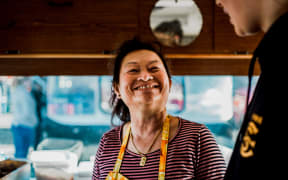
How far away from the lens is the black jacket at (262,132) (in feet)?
1.32

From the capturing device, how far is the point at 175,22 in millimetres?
1502

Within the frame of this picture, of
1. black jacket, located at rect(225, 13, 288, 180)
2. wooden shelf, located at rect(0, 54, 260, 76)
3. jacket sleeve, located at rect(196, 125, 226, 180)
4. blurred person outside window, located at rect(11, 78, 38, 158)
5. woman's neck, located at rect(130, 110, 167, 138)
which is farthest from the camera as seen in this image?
blurred person outside window, located at rect(11, 78, 38, 158)

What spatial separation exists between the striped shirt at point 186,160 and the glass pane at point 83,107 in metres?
0.84

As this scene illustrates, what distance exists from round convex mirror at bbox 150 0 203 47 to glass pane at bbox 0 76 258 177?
0.47m

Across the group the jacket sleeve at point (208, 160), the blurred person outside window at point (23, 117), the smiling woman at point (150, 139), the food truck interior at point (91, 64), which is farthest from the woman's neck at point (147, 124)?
the blurred person outside window at point (23, 117)

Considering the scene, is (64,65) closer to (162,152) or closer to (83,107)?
(83,107)

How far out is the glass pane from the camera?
184 cm

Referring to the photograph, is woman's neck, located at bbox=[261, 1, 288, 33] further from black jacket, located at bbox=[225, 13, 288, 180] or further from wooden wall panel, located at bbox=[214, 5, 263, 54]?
wooden wall panel, located at bbox=[214, 5, 263, 54]

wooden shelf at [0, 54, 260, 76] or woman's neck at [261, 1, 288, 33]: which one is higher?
woman's neck at [261, 1, 288, 33]

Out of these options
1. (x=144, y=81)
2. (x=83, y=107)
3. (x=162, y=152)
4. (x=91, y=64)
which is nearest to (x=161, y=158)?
(x=162, y=152)

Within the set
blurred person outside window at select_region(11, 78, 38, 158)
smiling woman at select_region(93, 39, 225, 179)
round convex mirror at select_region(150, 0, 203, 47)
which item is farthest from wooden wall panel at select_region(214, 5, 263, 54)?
blurred person outside window at select_region(11, 78, 38, 158)

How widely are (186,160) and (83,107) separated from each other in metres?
1.19

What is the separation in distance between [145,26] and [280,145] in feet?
3.59

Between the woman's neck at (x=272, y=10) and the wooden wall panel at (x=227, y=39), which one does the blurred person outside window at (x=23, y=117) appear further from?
the woman's neck at (x=272, y=10)
